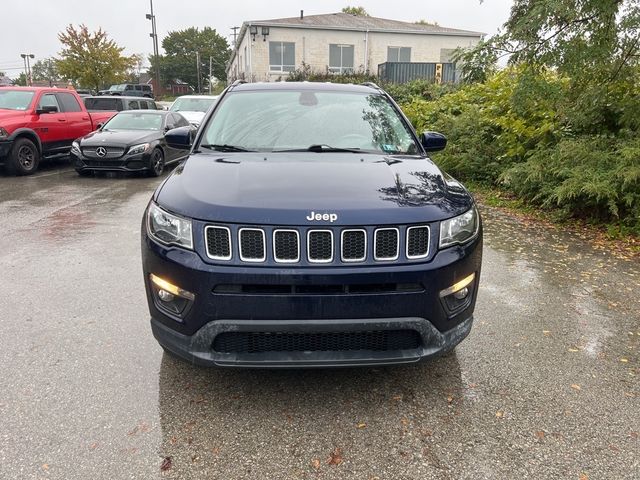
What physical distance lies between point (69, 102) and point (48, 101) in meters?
0.78

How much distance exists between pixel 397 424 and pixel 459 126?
28.5ft

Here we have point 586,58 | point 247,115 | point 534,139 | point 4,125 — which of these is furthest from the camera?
point 4,125

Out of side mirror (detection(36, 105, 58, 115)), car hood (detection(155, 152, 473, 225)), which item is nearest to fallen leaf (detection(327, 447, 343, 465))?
car hood (detection(155, 152, 473, 225))

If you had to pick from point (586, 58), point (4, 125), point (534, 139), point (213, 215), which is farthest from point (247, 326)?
point (4, 125)

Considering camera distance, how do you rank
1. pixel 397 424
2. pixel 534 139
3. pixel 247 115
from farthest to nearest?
1. pixel 534 139
2. pixel 247 115
3. pixel 397 424

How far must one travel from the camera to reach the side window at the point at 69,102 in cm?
1205

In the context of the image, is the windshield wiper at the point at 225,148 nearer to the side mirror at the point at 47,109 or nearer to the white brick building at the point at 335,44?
the side mirror at the point at 47,109

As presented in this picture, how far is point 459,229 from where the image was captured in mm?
2742

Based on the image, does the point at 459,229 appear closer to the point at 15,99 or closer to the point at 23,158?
the point at 23,158

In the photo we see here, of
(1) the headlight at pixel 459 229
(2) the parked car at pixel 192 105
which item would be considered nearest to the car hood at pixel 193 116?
(2) the parked car at pixel 192 105

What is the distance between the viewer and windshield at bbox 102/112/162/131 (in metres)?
11.6

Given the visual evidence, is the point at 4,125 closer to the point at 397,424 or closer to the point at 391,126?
the point at 391,126

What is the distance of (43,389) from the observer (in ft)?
9.59

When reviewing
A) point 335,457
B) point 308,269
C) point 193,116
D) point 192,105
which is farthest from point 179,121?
point 335,457
